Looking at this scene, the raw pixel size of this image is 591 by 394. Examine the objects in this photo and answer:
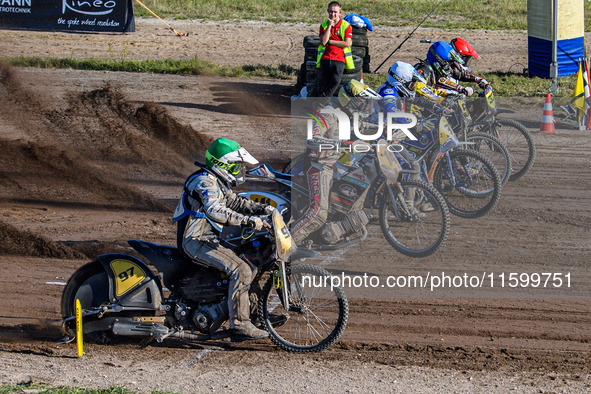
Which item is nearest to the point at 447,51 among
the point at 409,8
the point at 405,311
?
the point at 405,311

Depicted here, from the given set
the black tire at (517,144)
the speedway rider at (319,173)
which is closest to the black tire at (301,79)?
the black tire at (517,144)

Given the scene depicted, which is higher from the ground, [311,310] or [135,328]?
[311,310]

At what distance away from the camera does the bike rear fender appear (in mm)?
6426

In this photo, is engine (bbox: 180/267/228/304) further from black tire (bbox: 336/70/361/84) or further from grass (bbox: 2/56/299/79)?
grass (bbox: 2/56/299/79)

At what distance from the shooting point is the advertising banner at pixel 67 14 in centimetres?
2147

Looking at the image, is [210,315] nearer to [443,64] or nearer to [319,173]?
[319,173]

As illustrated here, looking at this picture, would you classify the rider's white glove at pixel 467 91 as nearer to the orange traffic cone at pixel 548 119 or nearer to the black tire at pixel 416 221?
the black tire at pixel 416 221

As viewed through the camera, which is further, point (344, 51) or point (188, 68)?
point (188, 68)

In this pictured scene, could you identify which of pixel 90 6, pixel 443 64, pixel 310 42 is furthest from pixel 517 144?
pixel 90 6

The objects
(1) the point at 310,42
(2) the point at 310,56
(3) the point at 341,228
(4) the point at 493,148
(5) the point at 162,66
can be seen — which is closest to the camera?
(3) the point at 341,228

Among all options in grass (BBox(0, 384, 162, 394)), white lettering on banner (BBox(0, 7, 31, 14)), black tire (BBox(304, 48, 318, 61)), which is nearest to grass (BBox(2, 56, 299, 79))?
white lettering on banner (BBox(0, 7, 31, 14))

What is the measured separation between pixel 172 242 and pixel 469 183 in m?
4.01

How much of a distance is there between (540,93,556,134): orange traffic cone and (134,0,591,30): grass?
34.9ft

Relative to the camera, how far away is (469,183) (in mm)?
10242
